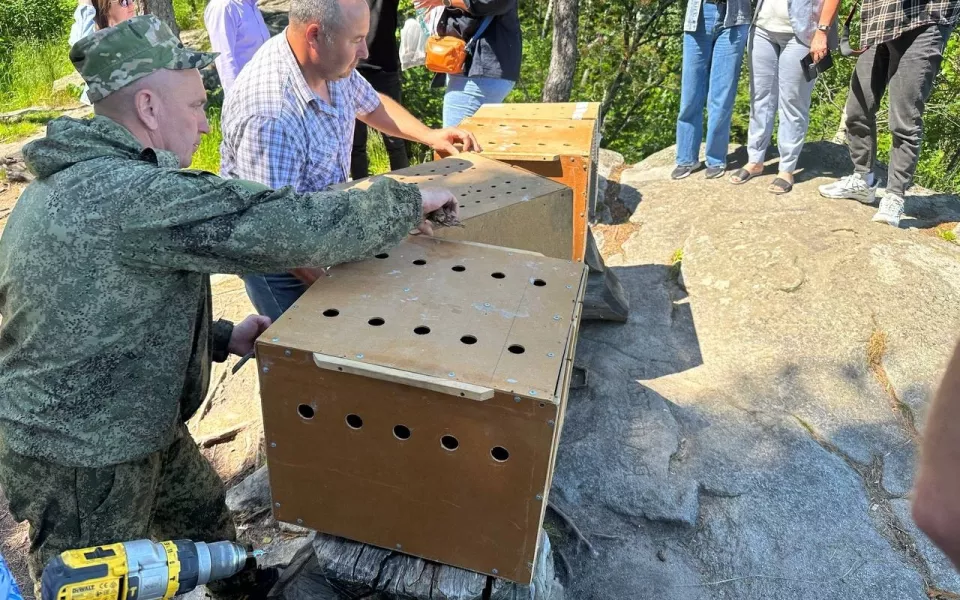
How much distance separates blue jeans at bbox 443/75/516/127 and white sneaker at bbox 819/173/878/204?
102 inches

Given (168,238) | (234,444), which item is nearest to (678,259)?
(234,444)

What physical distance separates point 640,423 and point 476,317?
6.36 feet

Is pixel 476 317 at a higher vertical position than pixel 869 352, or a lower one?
higher

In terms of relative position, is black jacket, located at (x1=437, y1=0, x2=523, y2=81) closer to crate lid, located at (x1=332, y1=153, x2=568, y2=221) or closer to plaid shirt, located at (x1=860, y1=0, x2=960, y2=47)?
crate lid, located at (x1=332, y1=153, x2=568, y2=221)

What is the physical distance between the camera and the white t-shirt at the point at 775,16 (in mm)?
4836

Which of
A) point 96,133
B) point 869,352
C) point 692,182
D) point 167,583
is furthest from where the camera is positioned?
point 692,182

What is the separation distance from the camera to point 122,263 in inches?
63.5

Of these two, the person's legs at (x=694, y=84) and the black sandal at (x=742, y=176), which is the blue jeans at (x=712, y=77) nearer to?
the person's legs at (x=694, y=84)

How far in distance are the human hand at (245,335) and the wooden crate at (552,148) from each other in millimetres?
1384

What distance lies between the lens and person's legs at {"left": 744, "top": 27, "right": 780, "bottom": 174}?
5.06 metres

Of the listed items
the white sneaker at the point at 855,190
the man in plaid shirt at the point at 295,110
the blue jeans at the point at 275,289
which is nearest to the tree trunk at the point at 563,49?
the white sneaker at the point at 855,190

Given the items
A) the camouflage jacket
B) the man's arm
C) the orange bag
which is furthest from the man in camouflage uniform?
the orange bag

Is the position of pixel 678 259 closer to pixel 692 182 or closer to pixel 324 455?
pixel 692 182

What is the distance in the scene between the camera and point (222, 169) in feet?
8.35
